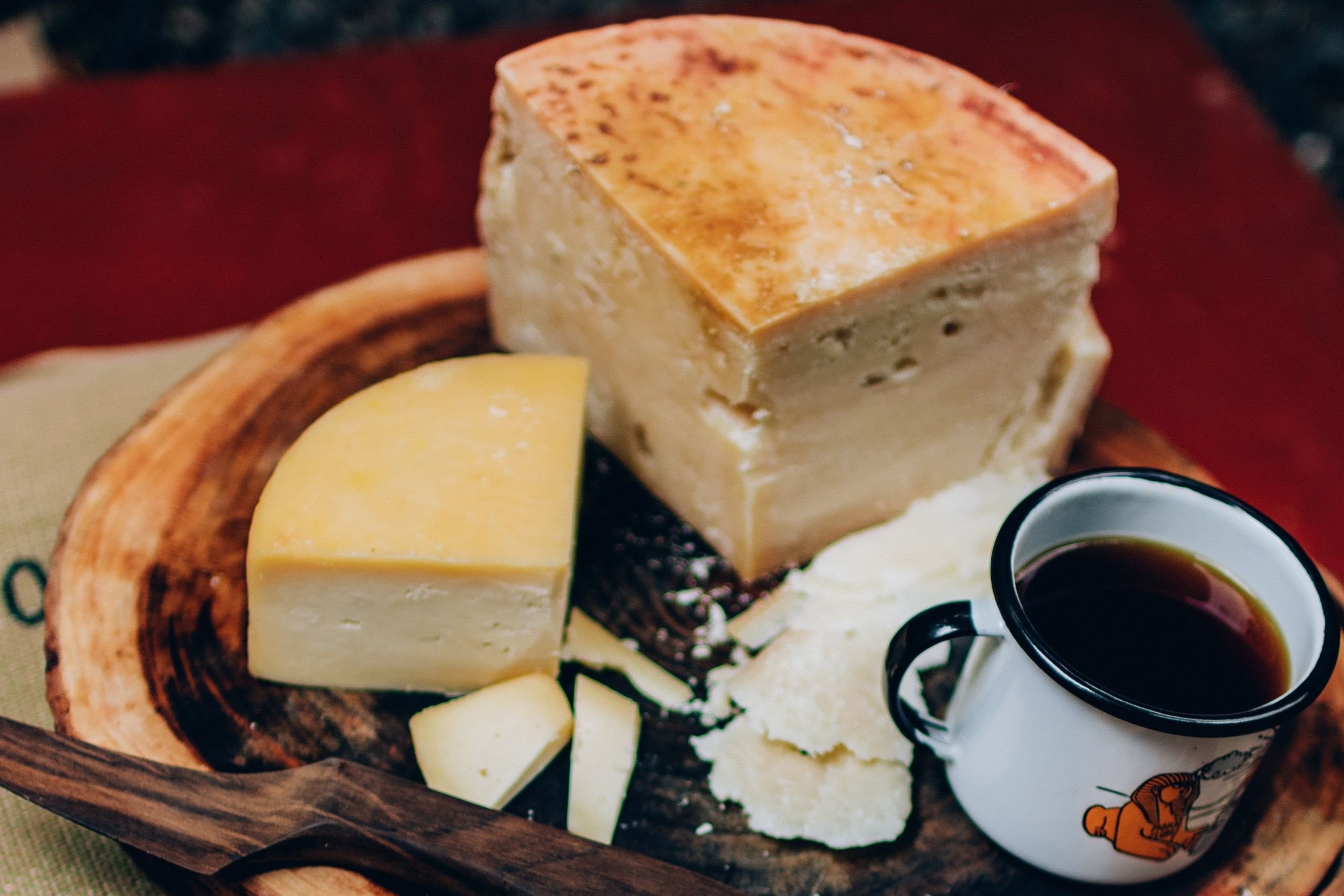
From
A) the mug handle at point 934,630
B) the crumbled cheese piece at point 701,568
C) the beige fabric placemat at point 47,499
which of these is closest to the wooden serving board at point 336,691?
the crumbled cheese piece at point 701,568

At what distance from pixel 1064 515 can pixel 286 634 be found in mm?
924

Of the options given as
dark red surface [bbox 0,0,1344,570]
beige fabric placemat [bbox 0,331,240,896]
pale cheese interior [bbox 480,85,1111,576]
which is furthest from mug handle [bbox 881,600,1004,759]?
dark red surface [bbox 0,0,1344,570]

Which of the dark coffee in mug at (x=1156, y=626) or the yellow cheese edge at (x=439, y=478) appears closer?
the dark coffee in mug at (x=1156, y=626)

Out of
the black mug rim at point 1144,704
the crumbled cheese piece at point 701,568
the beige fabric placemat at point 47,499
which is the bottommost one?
the beige fabric placemat at point 47,499

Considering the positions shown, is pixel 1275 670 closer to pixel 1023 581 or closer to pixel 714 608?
pixel 1023 581

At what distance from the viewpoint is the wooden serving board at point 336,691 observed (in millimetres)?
1283

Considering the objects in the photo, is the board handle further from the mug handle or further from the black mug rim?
the black mug rim

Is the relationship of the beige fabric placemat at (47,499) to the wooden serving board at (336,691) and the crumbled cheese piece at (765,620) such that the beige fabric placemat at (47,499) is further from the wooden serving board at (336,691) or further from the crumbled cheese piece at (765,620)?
the crumbled cheese piece at (765,620)

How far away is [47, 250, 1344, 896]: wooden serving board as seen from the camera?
1.28 m

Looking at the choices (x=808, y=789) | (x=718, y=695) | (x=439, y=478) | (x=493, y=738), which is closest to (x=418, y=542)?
(x=439, y=478)

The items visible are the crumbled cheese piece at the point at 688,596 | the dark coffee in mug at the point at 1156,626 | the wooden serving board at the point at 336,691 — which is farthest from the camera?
the crumbled cheese piece at the point at 688,596

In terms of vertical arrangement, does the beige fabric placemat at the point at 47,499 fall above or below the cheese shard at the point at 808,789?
below

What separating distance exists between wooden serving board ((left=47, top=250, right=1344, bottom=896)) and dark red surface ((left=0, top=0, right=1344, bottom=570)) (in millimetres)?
649

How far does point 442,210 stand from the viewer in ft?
8.58
